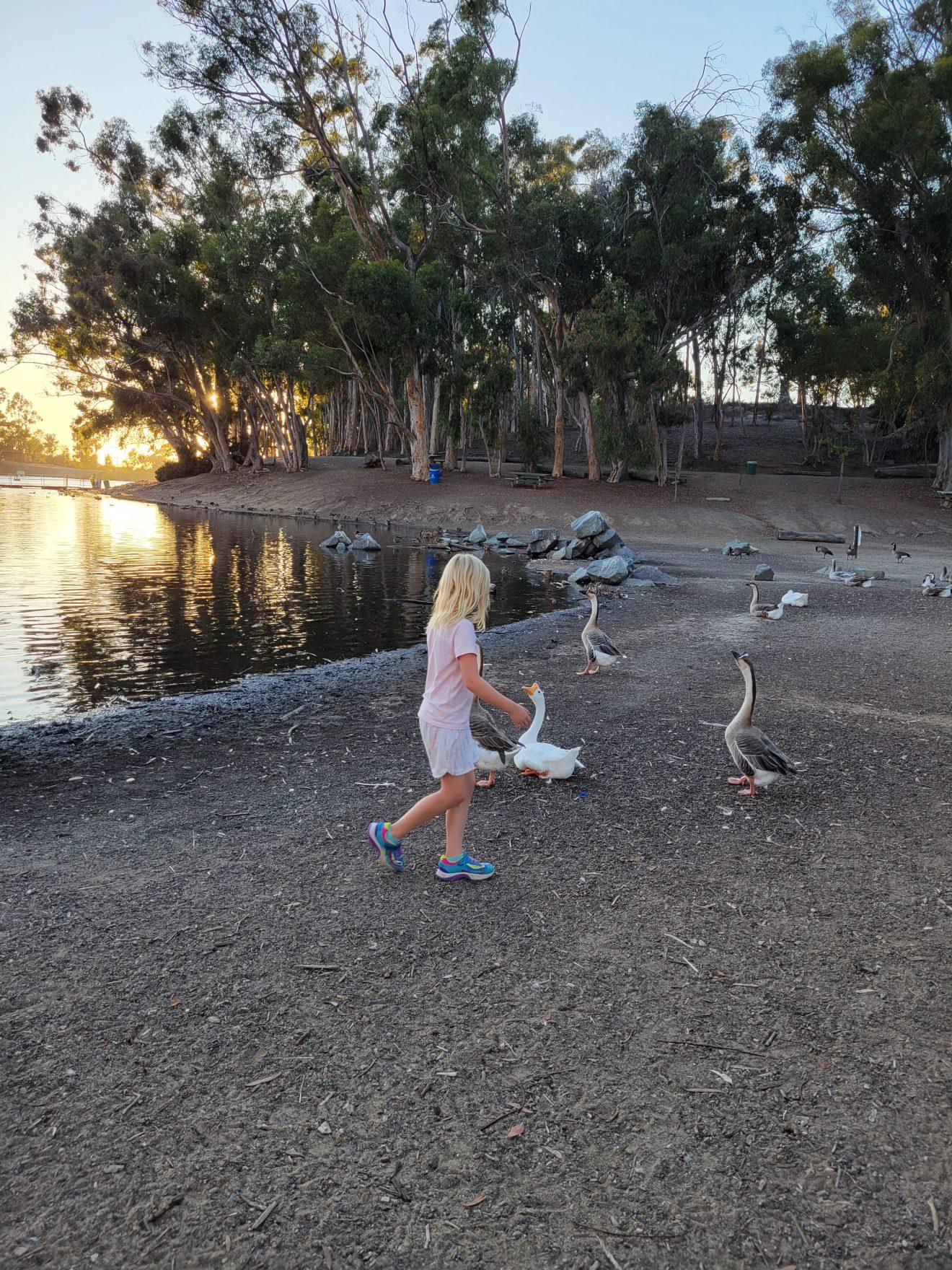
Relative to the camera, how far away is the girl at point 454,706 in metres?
5.12

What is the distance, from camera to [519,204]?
134 ft

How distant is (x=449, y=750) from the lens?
5.27 m

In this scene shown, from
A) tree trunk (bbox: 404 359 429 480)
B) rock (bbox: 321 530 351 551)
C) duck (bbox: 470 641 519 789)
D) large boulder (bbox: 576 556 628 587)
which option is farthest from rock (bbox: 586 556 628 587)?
tree trunk (bbox: 404 359 429 480)

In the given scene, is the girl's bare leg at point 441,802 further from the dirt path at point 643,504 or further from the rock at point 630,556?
the dirt path at point 643,504

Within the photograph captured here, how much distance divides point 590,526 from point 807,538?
11902 millimetres

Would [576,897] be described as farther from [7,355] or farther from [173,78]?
[7,355]

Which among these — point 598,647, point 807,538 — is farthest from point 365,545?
point 598,647

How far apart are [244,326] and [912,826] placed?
182 feet

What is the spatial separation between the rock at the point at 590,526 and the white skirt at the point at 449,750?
25.3m

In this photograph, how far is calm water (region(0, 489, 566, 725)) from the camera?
12508mm

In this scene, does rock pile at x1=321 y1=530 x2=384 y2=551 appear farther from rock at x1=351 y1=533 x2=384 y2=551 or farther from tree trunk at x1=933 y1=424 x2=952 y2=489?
tree trunk at x1=933 y1=424 x2=952 y2=489

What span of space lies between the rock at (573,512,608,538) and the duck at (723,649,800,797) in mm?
22820

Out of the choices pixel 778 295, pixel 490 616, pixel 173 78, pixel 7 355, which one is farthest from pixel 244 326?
pixel 490 616

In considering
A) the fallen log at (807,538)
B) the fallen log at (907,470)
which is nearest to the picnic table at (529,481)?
the fallen log at (807,538)
